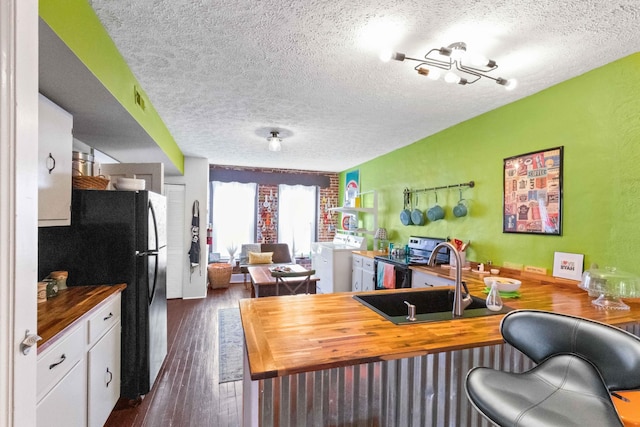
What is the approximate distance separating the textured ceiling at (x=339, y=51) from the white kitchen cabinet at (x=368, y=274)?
6.27 feet

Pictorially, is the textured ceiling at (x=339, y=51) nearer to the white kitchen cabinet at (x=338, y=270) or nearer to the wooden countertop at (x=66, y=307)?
the wooden countertop at (x=66, y=307)

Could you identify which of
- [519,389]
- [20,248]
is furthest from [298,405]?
[20,248]

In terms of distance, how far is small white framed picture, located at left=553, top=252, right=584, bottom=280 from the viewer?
7.03ft

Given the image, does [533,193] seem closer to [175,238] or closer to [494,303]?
[494,303]

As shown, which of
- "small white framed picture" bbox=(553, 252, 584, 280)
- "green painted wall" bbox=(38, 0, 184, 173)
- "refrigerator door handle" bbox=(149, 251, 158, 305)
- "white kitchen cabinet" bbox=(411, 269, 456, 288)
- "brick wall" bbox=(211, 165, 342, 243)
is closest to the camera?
"green painted wall" bbox=(38, 0, 184, 173)

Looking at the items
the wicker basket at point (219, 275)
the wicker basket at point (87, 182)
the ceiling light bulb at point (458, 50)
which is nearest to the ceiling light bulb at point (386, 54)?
the ceiling light bulb at point (458, 50)

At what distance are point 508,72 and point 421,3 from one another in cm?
112

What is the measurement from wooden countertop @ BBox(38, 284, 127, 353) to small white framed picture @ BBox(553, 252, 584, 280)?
3.17 m

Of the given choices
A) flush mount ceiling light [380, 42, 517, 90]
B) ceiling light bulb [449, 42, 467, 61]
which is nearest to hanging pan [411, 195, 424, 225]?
flush mount ceiling light [380, 42, 517, 90]

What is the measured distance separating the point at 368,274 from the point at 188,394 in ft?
8.50

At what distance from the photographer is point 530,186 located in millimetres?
2486

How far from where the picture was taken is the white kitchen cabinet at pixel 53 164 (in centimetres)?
159

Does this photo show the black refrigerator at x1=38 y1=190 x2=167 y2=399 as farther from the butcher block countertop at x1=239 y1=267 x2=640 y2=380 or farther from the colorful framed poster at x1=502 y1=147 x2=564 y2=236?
the colorful framed poster at x1=502 y1=147 x2=564 y2=236

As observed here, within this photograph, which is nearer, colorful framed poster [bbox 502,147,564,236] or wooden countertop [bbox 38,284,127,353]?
wooden countertop [bbox 38,284,127,353]
